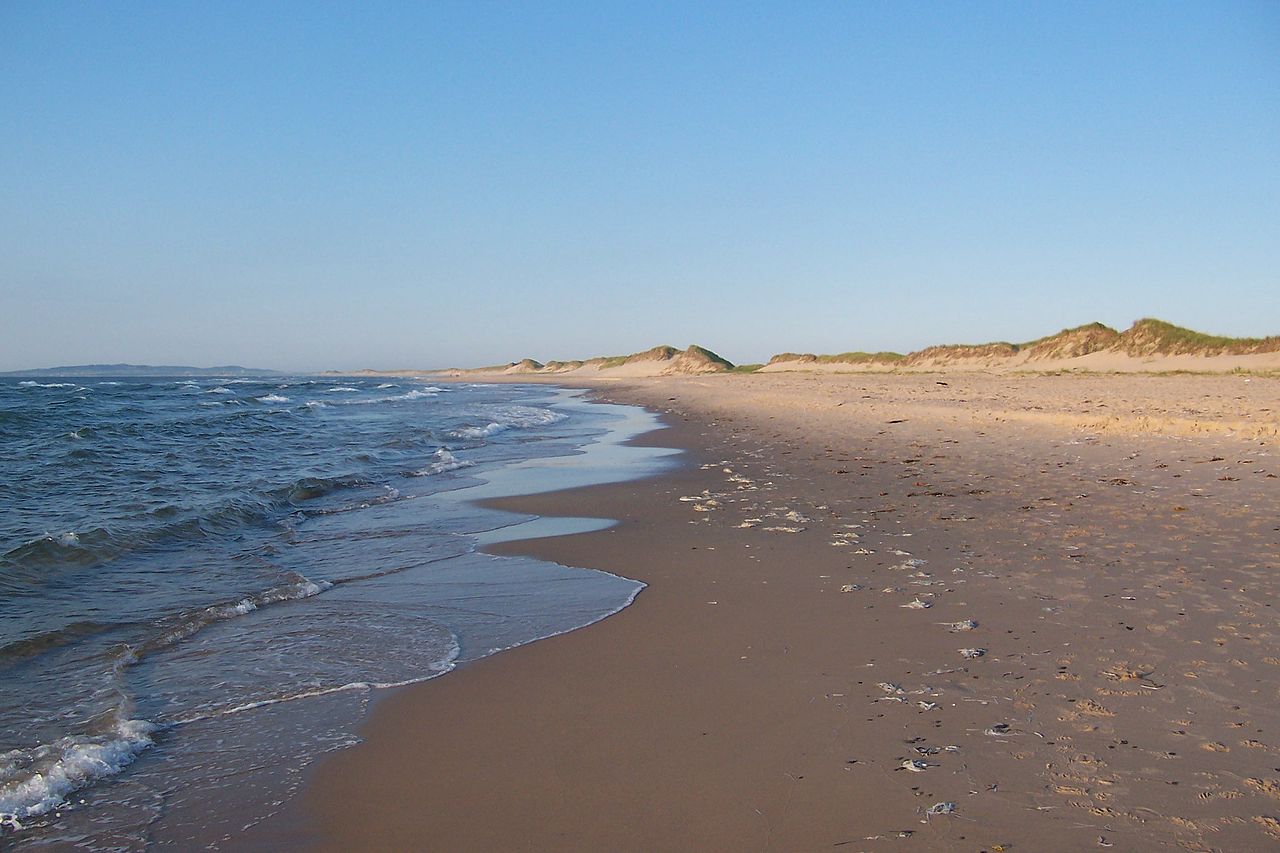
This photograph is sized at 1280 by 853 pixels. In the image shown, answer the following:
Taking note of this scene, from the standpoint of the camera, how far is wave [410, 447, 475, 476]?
49.7ft

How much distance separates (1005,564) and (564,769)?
14.9 feet

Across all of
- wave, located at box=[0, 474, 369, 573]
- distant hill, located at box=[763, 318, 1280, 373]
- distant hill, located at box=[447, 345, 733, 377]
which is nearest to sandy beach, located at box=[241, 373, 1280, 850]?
wave, located at box=[0, 474, 369, 573]

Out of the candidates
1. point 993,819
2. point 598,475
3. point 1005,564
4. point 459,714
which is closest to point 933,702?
point 993,819

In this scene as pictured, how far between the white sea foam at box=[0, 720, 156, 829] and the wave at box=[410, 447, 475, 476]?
1090 cm

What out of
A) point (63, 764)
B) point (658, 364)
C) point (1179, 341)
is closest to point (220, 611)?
point (63, 764)

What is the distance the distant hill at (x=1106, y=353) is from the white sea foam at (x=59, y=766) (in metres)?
40.2

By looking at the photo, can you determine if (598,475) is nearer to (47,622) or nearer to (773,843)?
(47,622)

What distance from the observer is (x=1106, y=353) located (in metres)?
43.3

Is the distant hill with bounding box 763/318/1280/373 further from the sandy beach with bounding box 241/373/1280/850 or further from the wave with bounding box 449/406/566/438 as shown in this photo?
the sandy beach with bounding box 241/373/1280/850

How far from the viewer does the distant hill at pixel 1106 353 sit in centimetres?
3572

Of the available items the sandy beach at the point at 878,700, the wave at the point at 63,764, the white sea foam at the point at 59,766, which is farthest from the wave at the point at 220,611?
the sandy beach at the point at 878,700

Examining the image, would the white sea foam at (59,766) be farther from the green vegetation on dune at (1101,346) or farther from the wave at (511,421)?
the green vegetation on dune at (1101,346)

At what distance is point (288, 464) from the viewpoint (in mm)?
16031

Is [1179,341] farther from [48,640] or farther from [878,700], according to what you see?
[48,640]
